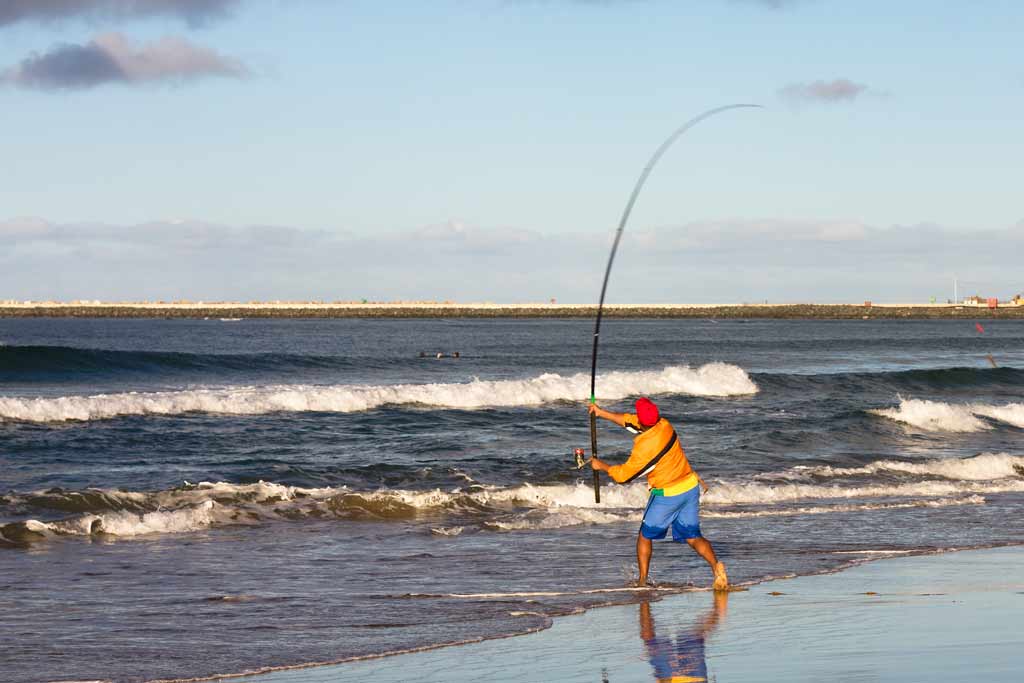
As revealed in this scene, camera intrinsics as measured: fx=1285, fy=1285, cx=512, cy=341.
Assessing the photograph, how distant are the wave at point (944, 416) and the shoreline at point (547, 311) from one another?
104471 mm

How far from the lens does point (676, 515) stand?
9820mm

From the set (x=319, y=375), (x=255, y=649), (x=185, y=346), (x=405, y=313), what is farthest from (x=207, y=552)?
A: (x=405, y=313)

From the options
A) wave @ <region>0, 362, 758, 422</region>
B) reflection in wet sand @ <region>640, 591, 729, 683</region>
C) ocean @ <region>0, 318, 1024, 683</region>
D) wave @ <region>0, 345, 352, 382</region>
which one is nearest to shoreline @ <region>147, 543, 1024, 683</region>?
ocean @ <region>0, 318, 1024, 683</region>

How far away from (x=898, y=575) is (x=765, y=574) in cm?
105

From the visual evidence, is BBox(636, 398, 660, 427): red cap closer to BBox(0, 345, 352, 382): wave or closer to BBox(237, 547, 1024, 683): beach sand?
BBox(237, 547, 1024, 683): beach sand

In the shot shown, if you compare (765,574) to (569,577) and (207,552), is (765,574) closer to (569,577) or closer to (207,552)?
(569,577)

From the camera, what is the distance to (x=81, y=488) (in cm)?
1506

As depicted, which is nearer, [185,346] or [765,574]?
[765,574]

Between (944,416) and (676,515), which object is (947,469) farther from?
(676,515)

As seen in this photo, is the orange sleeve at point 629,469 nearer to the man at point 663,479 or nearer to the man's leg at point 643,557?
the man at point 663,479

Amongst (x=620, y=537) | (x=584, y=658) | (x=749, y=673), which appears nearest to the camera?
(x=749, y=673)

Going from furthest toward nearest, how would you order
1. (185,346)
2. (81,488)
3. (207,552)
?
(185,346), (81,488), (207,552)

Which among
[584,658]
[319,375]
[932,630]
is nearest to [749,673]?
[584,658]

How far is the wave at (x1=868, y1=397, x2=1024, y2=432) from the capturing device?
25664 mm
